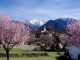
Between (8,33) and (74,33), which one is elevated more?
(8,33)

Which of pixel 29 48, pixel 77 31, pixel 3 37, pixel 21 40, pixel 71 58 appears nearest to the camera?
pixel 77 31

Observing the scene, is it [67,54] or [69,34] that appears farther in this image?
[67,54]

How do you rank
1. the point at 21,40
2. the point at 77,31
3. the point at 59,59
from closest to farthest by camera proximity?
1. the point at 77,31
2. the point at 21,40
3. the point at 59,59

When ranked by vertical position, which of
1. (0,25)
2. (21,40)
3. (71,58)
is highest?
(0,25)

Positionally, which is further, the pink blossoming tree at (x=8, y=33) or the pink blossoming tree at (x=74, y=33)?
the pink blossoming tree at (x=8, y=33)

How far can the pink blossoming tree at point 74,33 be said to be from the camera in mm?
21562

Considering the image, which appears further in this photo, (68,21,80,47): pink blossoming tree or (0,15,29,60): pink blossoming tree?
(0,15,29,60): pink blossoming tree

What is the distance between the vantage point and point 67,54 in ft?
160

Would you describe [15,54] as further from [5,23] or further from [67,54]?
[5,23]

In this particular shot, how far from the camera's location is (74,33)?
22.1m

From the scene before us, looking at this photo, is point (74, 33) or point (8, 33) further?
point (8, 33)

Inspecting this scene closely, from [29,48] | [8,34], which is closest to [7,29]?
[8,34]

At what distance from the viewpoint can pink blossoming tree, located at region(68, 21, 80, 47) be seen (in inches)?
849

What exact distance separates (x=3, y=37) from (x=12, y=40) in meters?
1.42
